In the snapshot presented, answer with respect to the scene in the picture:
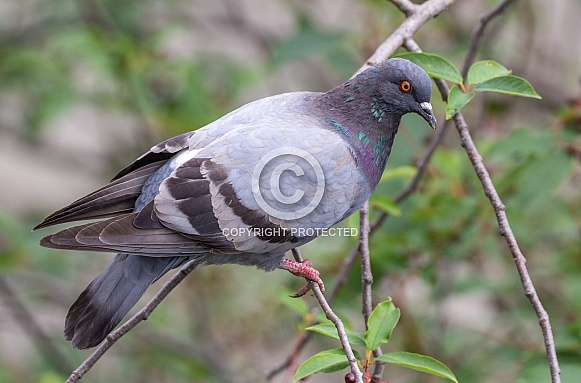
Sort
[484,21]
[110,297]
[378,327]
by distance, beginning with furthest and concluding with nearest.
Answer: [484,21] < [110,297] < [378,327]

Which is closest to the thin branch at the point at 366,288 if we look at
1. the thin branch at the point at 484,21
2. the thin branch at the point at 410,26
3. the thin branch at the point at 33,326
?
the thin branch at the point at 410,26

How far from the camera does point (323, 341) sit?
5.00 meters

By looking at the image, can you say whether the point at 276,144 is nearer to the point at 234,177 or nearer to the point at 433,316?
the point at 234,177

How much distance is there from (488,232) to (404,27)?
1.76 meters

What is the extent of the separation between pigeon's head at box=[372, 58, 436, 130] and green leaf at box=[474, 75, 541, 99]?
14.9 inches

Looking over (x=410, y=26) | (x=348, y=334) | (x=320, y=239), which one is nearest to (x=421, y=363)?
(x=348, y=334)

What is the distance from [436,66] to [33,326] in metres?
3.66

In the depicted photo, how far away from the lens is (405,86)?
10.4 ft

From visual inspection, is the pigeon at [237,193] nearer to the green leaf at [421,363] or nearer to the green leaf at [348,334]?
the green leaf at [348,334]

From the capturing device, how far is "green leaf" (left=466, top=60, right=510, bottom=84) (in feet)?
8.98

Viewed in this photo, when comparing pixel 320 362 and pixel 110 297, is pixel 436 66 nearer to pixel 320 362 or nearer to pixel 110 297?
pixel 320 362

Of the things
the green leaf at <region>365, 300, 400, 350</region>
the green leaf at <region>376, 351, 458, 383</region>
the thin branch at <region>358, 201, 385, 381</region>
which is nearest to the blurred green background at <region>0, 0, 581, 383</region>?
the thin branch at <region>358, 201, 385, 381</region>

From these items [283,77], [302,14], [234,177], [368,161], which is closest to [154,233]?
[234,177]

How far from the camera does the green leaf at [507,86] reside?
2717 mm
